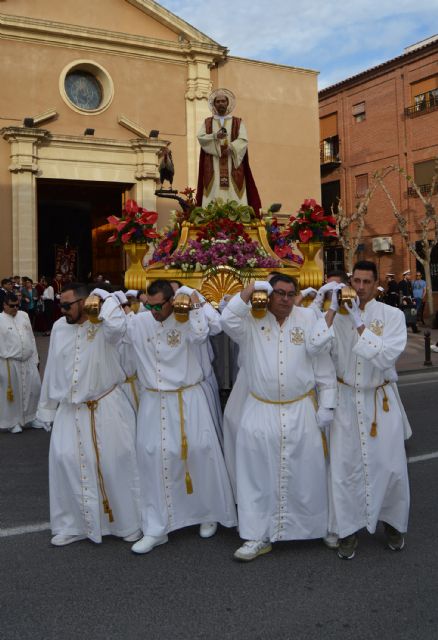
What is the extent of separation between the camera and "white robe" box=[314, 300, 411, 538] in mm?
4008

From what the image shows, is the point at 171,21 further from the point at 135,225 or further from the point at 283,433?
the point at 283,433

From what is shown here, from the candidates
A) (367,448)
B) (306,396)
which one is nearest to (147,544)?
(306,396)

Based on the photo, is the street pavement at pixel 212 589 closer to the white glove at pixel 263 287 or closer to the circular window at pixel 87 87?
the white glove at pixel 263 287

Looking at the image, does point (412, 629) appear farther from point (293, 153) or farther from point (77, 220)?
point (77, 220)

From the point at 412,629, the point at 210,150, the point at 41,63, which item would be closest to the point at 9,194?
the point at 41,63

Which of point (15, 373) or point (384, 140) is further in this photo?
point (384, 140)

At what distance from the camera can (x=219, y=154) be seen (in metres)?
7.07

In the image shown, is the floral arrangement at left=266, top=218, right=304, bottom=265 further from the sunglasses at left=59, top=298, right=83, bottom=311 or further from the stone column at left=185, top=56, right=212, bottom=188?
the stone column at left=185, top=56, right=212, bottom=188

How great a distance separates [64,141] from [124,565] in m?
15.6

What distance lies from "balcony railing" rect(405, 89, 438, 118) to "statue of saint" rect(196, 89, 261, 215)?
20771 millimetres

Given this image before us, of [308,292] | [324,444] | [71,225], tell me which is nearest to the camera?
[324,444]

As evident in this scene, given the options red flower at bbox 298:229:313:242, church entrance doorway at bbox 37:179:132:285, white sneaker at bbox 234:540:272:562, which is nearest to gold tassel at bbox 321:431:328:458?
white sneaker at bbox 234:540:272:562

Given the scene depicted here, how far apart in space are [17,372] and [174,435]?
15.1ft

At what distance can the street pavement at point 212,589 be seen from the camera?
3.15m
